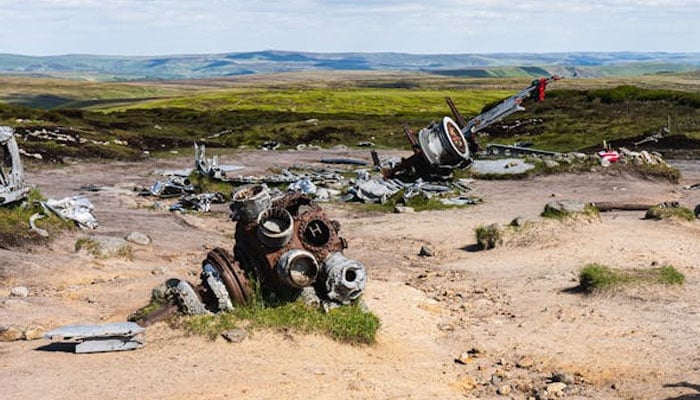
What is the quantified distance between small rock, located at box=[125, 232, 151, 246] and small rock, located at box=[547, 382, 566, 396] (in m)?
13.6

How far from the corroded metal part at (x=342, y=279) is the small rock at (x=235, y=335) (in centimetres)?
197

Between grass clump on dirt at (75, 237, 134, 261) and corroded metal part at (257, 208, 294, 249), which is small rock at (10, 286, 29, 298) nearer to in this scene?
grass clump on dirt at (75, 237, 134, 261)

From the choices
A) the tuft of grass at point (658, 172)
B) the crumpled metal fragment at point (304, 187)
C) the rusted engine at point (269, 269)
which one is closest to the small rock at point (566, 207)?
the rusted engine at point (269, 269)

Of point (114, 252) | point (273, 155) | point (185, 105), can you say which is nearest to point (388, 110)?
point (185, 105)

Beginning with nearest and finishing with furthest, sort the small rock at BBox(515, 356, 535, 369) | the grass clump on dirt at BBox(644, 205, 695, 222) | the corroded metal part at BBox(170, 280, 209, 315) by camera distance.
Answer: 1. the small rock at BBox(515, 356, 535, 369)
2. the corroded metal part at BBox(170, 280, 209, 315)
3. the grass clump on dirt at BBox(644, 205, 695, 222)

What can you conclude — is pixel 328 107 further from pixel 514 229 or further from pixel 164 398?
pixel 164 398

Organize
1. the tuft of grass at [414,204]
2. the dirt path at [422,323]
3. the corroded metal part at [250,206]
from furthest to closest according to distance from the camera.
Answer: the tuft of grass at [414,204] < the corroded metal part at [250,206] < the dirt path at [422,323]

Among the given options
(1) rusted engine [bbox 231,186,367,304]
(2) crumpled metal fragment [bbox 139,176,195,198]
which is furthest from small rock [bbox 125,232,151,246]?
(2) crumpled metal fragment [bbox 139,176,195,198]

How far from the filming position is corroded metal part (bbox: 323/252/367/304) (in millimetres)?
12883

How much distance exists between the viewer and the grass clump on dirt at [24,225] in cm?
1942

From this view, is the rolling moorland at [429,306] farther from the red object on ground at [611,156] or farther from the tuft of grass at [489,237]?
the red object on ground at [611,156]

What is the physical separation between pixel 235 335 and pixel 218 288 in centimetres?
144

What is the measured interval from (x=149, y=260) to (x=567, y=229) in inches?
449

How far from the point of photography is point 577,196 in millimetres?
29172
